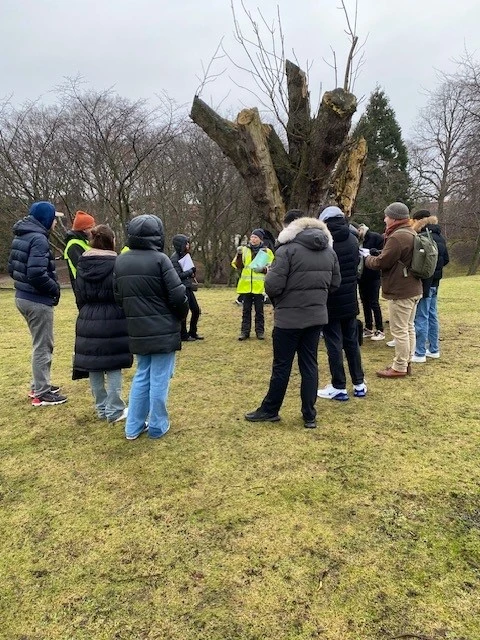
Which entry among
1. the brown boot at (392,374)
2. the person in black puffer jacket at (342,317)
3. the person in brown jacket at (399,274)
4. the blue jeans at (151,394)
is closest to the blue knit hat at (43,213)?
the blue jeans at (151,394)

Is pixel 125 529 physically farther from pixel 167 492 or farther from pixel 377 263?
pixel 377 263

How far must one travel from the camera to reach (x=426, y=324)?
5875mm

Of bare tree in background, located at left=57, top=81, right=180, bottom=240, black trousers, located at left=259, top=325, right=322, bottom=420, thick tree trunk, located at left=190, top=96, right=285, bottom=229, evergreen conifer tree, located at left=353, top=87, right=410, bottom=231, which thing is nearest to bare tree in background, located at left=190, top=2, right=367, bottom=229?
thick tree trunk, located at left=190, top=96, right=285, bottom=229

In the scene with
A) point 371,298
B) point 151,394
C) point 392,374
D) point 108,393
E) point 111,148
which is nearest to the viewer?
point 151,394

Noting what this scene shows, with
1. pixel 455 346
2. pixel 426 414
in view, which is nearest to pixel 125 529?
pixel 426 414

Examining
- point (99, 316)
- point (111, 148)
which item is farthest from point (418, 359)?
point (111, 148)

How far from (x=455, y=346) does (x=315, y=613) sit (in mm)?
5571

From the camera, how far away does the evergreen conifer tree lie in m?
27.2

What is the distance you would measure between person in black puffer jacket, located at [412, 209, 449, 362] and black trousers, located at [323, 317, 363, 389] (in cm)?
164

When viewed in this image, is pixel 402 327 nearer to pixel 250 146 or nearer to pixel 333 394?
pixel 333 394

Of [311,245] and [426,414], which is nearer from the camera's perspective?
[311,245]

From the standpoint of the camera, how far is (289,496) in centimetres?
293

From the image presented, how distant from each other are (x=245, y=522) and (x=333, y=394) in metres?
2.22

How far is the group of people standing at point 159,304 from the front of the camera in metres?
3.51
